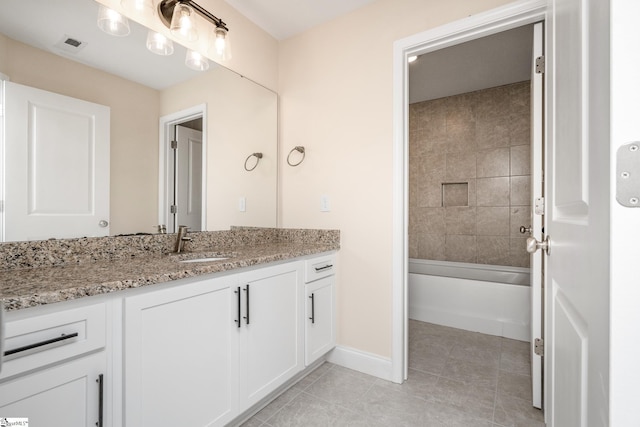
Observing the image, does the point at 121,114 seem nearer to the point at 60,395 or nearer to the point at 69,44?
the point at 69,44

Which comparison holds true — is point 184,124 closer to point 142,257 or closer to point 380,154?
point 142,257

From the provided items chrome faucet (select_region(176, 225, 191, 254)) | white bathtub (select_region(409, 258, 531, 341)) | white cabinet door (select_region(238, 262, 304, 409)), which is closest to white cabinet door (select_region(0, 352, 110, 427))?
white cabinet door (select_region(238, 262, 304, 409))

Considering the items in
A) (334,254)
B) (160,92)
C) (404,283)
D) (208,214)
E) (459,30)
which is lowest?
(404,283)

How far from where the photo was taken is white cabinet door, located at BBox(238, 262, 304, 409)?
1447 mm

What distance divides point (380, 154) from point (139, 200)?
4.73ft

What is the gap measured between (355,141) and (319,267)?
35.2 inches

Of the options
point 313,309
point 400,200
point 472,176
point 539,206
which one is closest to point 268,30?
point 400,200

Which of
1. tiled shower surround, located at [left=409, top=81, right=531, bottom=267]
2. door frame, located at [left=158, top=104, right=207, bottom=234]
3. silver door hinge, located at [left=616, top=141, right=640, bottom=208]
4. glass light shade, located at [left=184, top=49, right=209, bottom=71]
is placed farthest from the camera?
tiled shower surround, located at [left=409, top=81, right=531, bottom=267]

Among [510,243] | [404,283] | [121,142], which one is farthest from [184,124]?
[510,243]

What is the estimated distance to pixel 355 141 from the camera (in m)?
2.09

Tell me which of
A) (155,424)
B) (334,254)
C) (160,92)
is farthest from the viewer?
(334,254)

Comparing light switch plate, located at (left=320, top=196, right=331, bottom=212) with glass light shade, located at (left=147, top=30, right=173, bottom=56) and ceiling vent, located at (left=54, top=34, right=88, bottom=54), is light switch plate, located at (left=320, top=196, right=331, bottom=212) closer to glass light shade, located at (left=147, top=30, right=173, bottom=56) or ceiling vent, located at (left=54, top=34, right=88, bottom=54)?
glass light shade, located at (left=147, top=30, right=173, bottom=56)

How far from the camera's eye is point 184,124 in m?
1.84

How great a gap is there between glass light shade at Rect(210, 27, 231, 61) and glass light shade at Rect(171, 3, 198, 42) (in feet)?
0.49
